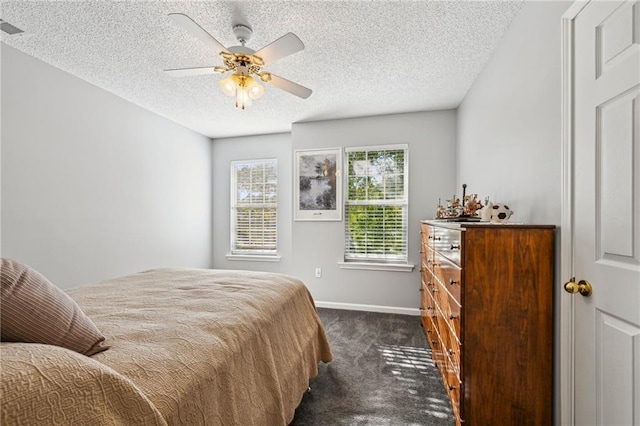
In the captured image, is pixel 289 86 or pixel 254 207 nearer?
pixel 289 86

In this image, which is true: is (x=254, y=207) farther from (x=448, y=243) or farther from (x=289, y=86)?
(x=448, y=243)

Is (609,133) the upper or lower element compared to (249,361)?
upper

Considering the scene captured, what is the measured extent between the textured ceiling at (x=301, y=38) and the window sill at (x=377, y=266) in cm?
202

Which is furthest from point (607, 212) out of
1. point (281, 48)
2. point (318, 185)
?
point (318, 185)

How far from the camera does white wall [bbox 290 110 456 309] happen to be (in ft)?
12.1

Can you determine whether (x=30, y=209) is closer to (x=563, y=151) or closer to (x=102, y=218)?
(x=102, y=218)

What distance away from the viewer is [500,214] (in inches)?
67.5

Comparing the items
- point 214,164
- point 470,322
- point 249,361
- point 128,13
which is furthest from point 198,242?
point 470,322

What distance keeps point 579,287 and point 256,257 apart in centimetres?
416

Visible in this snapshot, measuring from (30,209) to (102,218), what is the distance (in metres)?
0.66

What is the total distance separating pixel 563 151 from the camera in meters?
1.38

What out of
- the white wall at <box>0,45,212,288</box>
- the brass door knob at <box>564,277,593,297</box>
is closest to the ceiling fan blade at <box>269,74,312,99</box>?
the brass door knob at <box>564,277,593,297</box>

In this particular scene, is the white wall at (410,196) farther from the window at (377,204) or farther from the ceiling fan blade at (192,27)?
the ceiling fan blade at (192,27)

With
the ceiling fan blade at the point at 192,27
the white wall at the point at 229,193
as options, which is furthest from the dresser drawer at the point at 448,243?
the white wall at the point at 229,193
